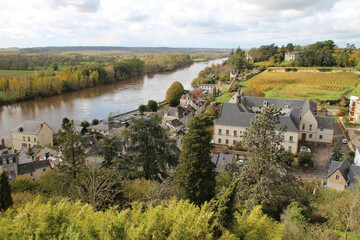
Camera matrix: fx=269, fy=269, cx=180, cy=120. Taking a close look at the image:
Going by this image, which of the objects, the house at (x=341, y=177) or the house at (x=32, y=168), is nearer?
the house at (x=341, y=177)

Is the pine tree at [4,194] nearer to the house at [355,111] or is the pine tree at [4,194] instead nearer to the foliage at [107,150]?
the foliage at [107,150]

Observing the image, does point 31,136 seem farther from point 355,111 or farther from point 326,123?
point 355,111

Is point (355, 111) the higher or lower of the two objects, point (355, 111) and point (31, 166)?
the higher

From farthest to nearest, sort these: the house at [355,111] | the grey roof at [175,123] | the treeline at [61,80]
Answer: the treeline at [61,80], the house at [355,111], the grey roof at [175,123]

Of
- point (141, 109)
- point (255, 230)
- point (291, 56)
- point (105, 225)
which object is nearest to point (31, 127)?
point (141, 109)

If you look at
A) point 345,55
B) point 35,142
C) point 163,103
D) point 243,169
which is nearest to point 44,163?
point 35,142

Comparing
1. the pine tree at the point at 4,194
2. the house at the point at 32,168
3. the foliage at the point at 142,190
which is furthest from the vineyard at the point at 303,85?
the pine tree at the point at 4,194

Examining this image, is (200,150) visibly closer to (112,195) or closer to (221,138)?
(112,195)
